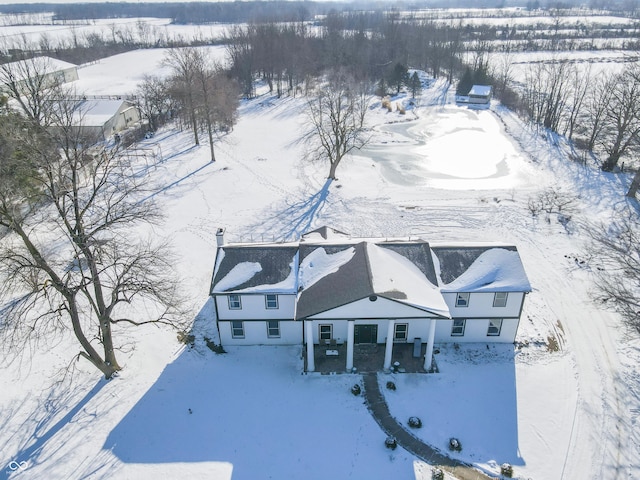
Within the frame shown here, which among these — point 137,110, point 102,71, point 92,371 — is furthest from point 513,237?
point 102,71

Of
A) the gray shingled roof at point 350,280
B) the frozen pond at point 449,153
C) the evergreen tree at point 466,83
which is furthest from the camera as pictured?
the evergreen tree at point 466,83

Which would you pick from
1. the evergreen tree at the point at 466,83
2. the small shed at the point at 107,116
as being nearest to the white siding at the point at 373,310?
the small shed at the point at 107,116

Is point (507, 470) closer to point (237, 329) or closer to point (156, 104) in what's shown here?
point (237, 329)

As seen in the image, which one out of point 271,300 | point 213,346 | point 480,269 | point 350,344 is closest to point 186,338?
point 213,346

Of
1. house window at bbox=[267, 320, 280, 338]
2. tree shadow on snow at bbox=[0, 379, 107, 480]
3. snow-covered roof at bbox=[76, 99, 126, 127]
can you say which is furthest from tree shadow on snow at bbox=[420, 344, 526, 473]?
snow-covered roof at bbox=[76, 99, 126, 127]

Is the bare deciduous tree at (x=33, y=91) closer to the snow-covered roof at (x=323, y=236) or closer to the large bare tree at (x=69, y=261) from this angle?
the large bare tree at (x=69, y=261)

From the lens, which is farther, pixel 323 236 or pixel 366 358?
pixel 323 236
